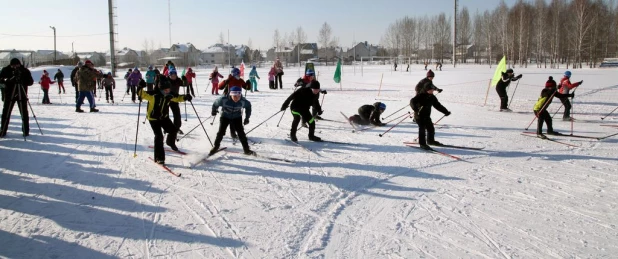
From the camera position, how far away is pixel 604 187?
552 centimetres

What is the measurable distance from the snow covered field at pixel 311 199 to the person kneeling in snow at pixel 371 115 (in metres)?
1.46

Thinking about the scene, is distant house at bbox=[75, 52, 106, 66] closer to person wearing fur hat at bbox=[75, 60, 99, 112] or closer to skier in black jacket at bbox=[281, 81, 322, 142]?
person wearing fur hat at bbox=[75, 60, 99, 112]

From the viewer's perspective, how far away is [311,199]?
5023 mm

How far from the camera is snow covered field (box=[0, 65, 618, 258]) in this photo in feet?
12.3

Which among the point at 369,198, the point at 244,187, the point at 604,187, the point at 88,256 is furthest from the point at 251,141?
the point at 604,187

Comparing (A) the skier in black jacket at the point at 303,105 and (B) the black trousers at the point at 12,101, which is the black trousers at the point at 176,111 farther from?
(B) the black trousers at the point at 12,101

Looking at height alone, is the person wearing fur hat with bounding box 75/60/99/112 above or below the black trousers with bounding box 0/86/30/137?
above

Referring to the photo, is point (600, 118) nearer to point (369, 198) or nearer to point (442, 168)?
point (442, 168)

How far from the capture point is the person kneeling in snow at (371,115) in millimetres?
10445

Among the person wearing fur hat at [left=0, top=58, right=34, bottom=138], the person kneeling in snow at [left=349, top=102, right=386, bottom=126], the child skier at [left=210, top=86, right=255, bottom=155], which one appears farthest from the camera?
the person kneeling in snow at [left=349, top=102, right=386, bottom=126]

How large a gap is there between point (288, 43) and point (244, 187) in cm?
9111

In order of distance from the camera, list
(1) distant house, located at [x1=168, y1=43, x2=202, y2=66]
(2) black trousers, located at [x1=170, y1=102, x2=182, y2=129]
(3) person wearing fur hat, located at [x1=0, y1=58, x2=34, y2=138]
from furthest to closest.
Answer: (1) distant house, located at [x1=168, y1=43, x2=202, y2=66] → (3) person wearing fur hat, located at [x1=0, y1=58, x2=34, y2=138] → (2) black trousers, located at [x1=170, y1=102, x2=182, y2=129]

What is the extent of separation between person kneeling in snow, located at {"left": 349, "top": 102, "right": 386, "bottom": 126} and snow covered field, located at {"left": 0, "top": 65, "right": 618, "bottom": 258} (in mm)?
1462

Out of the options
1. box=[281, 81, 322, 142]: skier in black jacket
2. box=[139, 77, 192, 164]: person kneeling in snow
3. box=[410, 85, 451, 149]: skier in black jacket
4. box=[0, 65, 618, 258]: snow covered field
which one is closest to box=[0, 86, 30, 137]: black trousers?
box=[0, 65, 618, 258]: snow covered field
